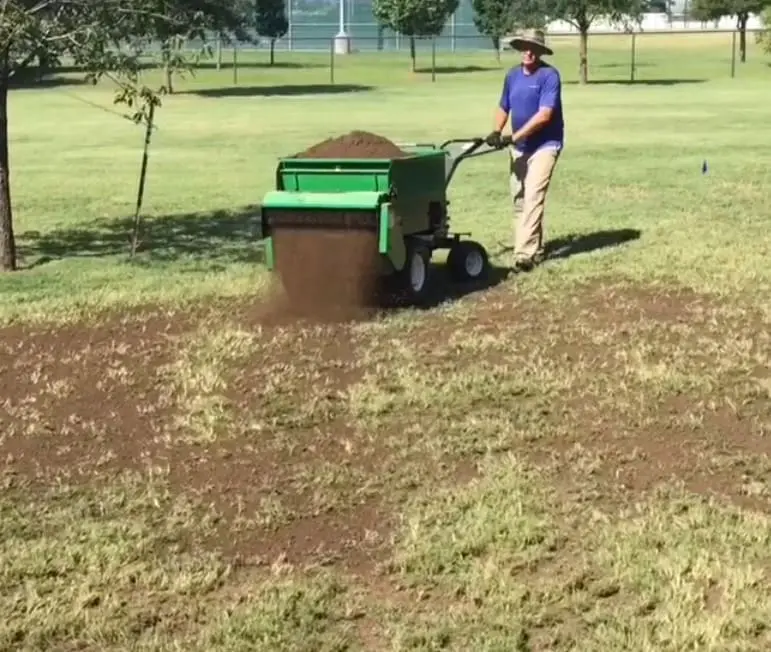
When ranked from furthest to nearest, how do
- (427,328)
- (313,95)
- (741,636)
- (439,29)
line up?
(439,29)
(313,95)
(427,328)
(741,636)

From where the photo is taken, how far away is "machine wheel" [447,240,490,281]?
994cm

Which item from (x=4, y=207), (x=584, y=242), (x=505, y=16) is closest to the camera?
(x=4, y=207)

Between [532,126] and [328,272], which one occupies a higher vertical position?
[532,126]

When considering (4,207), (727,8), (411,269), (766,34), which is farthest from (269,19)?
(411,269)

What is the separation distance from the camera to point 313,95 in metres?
47.1

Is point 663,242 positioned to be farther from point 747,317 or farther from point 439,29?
point 439,29

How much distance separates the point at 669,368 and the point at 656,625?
327cm

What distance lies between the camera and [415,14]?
70.6 meters

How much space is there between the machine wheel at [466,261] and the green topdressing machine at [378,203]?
45 centimetres

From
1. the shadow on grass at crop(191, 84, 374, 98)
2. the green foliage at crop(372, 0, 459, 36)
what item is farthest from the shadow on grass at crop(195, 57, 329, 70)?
the shadow on grass at crop(191, 84, 374, 98)

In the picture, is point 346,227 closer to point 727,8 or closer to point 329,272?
point 329,272

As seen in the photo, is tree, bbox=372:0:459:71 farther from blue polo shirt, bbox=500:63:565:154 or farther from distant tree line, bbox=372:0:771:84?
blue polo shirt, bbox=500:63:565:154

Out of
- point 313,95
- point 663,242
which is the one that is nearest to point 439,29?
point 313,95

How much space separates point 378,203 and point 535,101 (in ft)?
8.74
